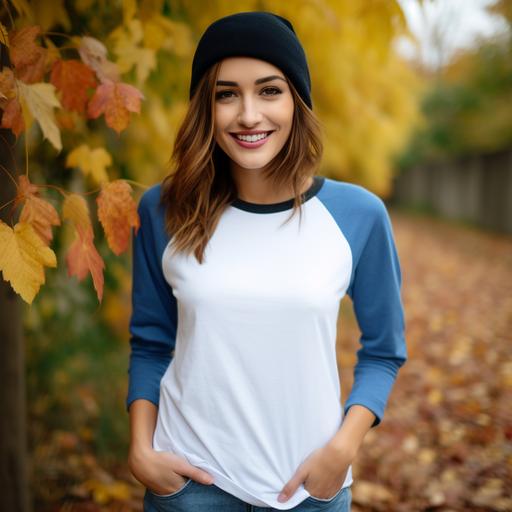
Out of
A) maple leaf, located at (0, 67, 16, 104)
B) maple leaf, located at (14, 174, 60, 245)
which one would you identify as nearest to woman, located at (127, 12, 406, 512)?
maple leaf, located at (14, 174, 60, 245)

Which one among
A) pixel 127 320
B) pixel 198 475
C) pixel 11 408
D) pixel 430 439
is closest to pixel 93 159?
pixel 11 408

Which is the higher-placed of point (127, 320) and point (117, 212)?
point (117, 212)

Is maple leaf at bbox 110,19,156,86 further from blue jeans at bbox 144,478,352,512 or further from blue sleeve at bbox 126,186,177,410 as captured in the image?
blue jeans at bbox 144,478,352,512

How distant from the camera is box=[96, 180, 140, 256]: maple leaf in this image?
1.60 m

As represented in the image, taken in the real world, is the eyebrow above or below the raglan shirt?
above

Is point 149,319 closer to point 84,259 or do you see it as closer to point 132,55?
point 84,259

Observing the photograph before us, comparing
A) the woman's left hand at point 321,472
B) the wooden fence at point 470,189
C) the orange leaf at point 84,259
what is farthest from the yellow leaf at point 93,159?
the wooden fence at point 470,189

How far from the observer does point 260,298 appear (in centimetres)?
156

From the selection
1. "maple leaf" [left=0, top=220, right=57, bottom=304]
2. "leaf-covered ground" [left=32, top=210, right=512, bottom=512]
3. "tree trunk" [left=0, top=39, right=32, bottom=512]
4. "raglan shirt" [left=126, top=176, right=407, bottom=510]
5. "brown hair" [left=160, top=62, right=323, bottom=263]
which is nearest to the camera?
"maple leaf" [left=0, top=220, right=57, bottom=304]

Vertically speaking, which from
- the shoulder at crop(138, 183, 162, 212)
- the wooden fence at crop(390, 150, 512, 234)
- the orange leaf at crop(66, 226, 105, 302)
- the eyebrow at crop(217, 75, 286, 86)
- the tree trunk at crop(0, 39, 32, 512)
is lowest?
the wooden fence at crop(390, 150, 512, 234)

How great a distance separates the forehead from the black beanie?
0.01 metres

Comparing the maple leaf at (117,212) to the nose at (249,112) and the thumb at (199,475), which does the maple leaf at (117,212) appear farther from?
the thumb at (199,475)

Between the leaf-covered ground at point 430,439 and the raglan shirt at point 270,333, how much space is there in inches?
63.9

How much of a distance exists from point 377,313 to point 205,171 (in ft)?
2.16
